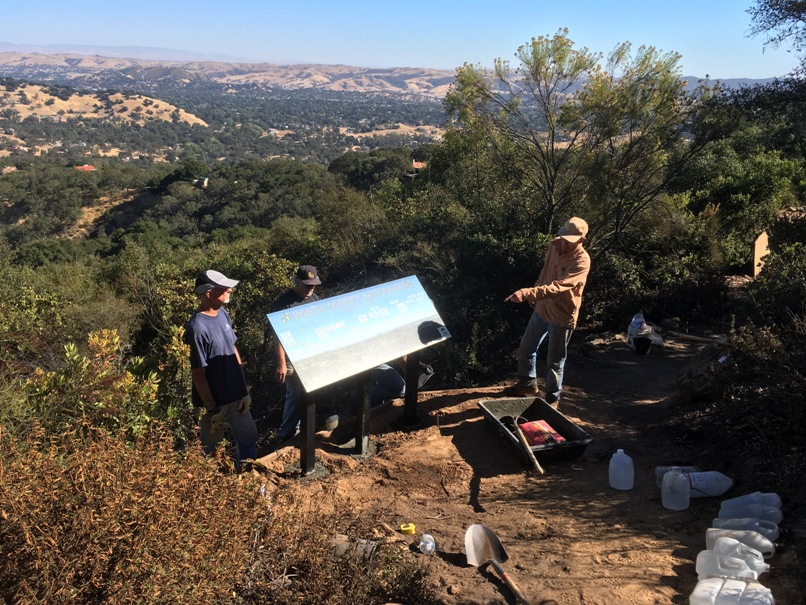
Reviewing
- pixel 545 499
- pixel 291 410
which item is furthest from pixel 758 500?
pixel 291 410

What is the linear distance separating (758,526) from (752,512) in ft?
0.60

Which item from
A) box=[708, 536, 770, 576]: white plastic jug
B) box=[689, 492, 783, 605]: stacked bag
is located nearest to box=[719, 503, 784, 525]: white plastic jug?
box=[689, 492, 783, 605]: stacked bag

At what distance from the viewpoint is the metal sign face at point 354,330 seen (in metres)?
→ 3.91

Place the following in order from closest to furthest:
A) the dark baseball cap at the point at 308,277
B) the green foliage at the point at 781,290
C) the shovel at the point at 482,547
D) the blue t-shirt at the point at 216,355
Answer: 1. the shovel at the point at 482,547
2. the blue t-shirt at the point at 216,355
3. the dark baseball cap at the point at 308,277
4. the green foliage at the point at 781,290

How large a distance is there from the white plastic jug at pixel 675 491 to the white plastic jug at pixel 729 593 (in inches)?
36.1

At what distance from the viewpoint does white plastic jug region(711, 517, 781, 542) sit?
306 centimetres

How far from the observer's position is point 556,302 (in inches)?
193

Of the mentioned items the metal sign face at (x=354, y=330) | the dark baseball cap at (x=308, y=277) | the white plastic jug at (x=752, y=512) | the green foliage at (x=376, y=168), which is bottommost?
the green foliage at (x=376, y=168)

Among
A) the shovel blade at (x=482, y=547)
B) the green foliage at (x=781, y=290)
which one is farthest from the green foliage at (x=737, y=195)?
the shovel blade at (x=482, y=547)

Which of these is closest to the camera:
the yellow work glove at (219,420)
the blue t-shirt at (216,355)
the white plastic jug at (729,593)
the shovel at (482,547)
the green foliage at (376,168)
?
the white plastic jug at (729,593)

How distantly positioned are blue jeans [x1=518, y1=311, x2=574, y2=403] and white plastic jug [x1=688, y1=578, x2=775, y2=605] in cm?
245

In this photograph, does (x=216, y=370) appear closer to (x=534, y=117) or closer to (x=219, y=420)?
(x=219, y=420)

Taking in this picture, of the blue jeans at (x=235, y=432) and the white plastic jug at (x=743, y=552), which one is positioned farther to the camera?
the blue jeans at (x=235, y=432)

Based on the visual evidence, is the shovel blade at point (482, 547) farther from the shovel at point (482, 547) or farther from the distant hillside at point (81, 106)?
the distant hillside at point (81, 106)
